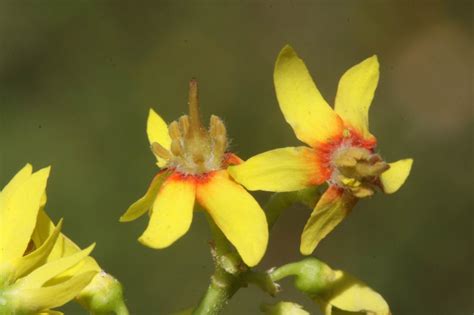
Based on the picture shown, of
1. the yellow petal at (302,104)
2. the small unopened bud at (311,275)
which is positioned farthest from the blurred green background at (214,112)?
the yellow petal at (302,104)

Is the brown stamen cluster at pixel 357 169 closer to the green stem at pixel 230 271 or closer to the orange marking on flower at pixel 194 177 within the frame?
the green stem at pixel 230 271

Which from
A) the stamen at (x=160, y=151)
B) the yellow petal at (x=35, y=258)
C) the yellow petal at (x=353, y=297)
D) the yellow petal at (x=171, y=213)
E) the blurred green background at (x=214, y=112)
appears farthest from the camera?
the blurred green background at (x=214, y=112)

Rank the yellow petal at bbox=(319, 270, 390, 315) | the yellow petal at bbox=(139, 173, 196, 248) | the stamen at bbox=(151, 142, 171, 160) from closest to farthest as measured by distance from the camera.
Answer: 1. the yellow petal at bbox=(139, 173, 196, 248)
2. the yellow petal at bbox=(319, 270, 390, 315)
3. the stamen at bbox=(151, 142, 171, 160)

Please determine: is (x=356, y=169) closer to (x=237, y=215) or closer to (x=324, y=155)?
(x=324, y=155)

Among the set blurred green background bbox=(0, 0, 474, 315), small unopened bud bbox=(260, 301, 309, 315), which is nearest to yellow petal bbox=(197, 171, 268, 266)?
small unopened bud bbox=(260, 301, 309, 315)

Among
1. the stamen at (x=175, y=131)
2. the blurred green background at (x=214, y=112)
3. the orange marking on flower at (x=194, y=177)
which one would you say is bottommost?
the blurred green background at (x=214, y=112)

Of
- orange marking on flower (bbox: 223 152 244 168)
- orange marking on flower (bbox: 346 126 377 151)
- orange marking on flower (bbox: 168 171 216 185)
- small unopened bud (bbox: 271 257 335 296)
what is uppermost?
orange marking on flower (bbox: 223 152 244 168)

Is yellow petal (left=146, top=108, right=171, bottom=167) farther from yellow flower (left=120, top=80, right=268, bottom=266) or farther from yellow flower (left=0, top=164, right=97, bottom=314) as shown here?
yellow flower (left=0, top=164, right=97, bottom=314)
